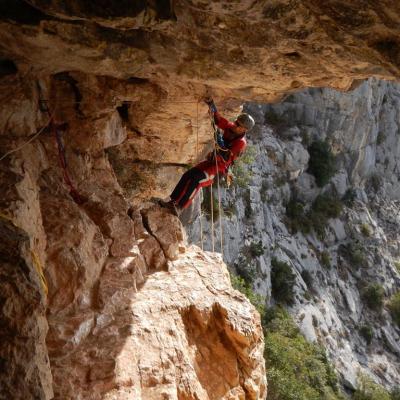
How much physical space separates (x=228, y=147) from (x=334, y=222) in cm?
2399

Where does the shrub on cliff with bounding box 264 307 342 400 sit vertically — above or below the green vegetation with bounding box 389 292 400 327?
below

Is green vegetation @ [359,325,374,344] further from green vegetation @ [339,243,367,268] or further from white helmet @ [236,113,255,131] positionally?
white helmet @ [236,113,255,131]

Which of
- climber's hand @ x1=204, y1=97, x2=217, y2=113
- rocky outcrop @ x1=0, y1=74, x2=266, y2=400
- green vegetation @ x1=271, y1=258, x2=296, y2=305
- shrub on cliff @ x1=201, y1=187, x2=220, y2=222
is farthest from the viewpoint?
green vegetation @ x1=271, y1=258, x2=296, y2=305

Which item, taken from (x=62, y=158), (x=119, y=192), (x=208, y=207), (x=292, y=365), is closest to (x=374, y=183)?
(x=208, y=207)

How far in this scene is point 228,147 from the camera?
675 centimetres

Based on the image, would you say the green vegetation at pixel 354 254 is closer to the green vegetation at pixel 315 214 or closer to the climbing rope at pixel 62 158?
the green vegetation at pixel 315 214

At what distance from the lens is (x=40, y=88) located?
193 inches

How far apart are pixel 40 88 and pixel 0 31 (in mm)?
1361

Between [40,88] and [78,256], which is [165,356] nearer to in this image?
[78,256]

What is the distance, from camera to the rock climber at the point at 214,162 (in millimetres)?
6348

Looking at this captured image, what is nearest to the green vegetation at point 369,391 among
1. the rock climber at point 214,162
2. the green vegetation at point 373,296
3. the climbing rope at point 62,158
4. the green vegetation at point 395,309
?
the green vegetation at point 373,296

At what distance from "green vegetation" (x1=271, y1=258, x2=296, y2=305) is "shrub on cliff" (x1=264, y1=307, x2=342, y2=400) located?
5.22ft

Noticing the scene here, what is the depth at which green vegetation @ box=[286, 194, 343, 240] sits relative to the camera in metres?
26.8

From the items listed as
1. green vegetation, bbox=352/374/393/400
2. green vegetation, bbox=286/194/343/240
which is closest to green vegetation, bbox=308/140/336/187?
green vegetation, bbox=286/194/343/240
